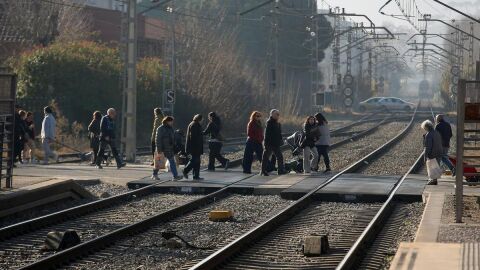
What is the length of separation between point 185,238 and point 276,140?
10.5 m

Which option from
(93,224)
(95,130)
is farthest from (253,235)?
(95,130)

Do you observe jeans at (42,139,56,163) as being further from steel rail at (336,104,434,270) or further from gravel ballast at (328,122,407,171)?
steel rail at (336,104,434,270)

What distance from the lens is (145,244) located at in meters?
15.5

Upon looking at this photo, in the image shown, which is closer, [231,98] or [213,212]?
[213,212]

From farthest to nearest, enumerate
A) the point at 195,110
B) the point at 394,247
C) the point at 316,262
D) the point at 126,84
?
the point at 195,110, the point at 126,84, the point at 394,247, the point at 316,262

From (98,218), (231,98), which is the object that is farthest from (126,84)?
(231,98)

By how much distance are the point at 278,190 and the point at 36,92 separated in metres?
23.9


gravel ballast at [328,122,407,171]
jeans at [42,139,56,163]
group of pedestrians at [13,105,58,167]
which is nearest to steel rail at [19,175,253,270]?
group of pedestrians at [13,105,58,167]

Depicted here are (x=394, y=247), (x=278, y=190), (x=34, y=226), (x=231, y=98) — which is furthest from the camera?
(x=231, y=98)

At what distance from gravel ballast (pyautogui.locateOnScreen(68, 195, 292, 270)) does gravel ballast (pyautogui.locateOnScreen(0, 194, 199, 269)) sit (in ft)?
→ 2.54

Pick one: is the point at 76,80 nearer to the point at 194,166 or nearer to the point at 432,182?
the point at 194,166

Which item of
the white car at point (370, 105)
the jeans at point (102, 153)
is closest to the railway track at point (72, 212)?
the jeans at point (102, 153)

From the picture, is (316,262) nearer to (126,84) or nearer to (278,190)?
(278,190)

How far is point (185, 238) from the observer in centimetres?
1627
